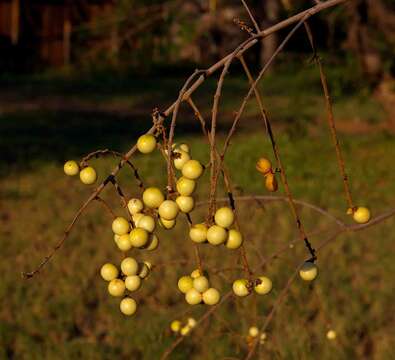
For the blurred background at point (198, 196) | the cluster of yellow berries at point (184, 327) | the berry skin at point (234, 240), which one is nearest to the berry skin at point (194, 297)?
the berry skin at point (234, 240)

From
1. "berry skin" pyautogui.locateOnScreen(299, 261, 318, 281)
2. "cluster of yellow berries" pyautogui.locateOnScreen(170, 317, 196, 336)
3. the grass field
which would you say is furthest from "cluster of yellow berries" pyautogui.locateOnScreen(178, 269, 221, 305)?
"cluster of yellow berries" pyautogui.locateOnScreen(170, 317, 196, 336)

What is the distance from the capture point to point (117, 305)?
3.59 m

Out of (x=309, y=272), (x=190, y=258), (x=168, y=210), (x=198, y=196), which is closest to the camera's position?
(x=168, y=210)

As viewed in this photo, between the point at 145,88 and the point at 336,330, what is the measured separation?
30.7 ft

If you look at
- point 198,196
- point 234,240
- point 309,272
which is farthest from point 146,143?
point 198,196

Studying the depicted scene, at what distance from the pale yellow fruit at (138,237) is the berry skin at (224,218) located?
0.09 meters

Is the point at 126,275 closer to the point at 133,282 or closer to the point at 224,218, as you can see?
the point at 133,282

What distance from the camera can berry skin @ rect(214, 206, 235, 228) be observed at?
0.94 metres

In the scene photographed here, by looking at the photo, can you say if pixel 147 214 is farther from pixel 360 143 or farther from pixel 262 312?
pixel 360 143

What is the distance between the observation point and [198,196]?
5379 millimetres

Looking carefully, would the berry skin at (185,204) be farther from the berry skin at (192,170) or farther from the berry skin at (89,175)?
the berry skin at (89,175)

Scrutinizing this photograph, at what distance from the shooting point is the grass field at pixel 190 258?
3150 mm

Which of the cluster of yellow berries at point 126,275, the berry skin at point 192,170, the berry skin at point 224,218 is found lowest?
the cluster of yellow berries at point 126,275

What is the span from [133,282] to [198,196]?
4.39m
